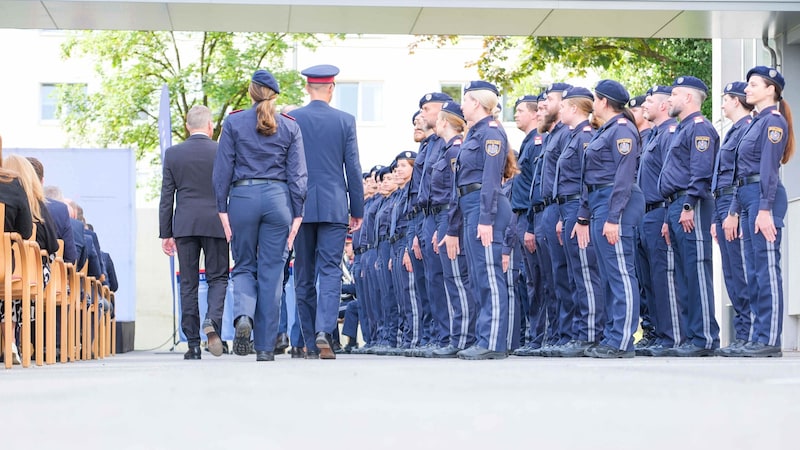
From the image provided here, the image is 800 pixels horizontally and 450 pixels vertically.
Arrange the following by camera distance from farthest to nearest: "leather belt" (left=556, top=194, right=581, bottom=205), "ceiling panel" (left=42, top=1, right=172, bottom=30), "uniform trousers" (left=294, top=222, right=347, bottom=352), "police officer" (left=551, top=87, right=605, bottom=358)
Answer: "ceiling panel" (left=42, top=1, right=172, bottom=30)
"leather belt" (left=556, top=194, right=581, bottom=205)
"police officer" (left=551, top=87, right=605, bottom=358)
"uniform trousers" (left=294, top=222, right=347, bottom=352)

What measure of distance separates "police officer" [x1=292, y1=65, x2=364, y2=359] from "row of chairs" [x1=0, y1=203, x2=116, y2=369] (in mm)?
1793

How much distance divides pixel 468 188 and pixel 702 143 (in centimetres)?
174

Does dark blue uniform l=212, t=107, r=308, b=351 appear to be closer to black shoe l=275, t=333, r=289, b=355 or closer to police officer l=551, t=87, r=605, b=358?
police officer l=551, t=87, r=605, b=358

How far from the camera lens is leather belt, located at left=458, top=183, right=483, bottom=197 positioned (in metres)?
9.51

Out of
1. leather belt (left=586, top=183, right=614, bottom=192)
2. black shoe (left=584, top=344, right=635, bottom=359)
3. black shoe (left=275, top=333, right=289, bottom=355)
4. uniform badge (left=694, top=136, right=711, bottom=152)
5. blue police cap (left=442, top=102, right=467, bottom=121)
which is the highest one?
blue police cap (left=442, top=102, right=467, bottom=121)

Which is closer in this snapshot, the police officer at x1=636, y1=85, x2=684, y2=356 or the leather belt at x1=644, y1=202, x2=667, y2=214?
the police officer at x1=636, y1=85, x2=684, y2=356

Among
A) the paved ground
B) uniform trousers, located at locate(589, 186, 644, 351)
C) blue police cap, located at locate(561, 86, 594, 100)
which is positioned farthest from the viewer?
blue police cap, located at locate(561, 86, 594, 100)

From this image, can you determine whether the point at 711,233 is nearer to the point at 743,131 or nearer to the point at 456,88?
the point at 743,131

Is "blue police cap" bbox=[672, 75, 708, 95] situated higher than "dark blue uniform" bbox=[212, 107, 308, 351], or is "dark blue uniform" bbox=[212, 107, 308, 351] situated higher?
"blue police cap" bbox=[672, 75, 708, 95]

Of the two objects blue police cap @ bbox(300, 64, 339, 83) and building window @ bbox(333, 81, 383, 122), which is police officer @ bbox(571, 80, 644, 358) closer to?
blue police cap @ bbox(300, 64, 339, 83)

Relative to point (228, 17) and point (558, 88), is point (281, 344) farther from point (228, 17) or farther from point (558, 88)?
point (558, 88)

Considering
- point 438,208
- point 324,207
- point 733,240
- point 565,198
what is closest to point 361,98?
point 438,208

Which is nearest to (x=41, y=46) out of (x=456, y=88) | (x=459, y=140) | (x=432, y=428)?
(x=456, y=88)

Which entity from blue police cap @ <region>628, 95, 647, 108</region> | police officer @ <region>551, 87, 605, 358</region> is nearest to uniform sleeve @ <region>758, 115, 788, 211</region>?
police officer @ <region>551, 87, 605, 358</region>
